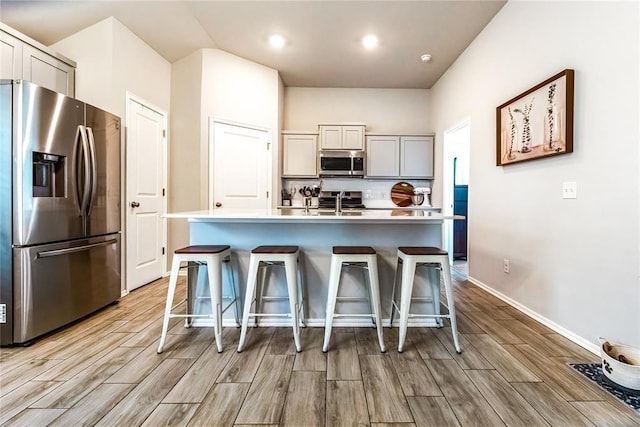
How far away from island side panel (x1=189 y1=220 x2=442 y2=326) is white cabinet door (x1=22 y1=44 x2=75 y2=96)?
2.02m

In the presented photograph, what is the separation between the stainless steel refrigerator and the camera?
2.04 m

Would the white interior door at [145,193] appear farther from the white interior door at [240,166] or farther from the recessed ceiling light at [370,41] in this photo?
the recessed ceiling light at [370,41]

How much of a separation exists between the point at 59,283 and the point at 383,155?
4280mm

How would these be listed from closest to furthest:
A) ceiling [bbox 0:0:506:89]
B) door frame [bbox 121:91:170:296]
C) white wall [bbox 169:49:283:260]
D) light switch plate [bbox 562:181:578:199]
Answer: light switch plate [bbox 562:181:578:199]
ceiling [bbox 0:0:506:89]
door frame [bbox 121:91:170:296]
white wall [bbox 169:49:283:260]

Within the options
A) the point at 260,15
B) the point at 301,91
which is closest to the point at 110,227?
the point at 260,15

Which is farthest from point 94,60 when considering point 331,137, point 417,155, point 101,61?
point 417,155

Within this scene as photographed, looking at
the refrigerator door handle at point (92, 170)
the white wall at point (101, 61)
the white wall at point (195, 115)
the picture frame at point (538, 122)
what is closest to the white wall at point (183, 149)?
the white wall at point (195, 115)

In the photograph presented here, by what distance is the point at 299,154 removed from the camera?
498 cm

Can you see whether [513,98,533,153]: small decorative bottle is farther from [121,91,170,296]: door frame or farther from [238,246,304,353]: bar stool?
[121,91,170,296]: door frame

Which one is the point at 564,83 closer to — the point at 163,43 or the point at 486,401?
the point at 486,401

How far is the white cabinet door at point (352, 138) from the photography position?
4945 millimetres

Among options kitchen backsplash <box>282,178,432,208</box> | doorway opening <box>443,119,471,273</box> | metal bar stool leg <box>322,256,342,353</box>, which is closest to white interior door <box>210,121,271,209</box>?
kitchen backsplash <box>282,178,432,208</box>

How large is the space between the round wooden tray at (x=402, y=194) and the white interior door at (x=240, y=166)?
2143mm

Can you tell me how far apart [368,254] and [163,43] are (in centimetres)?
349
